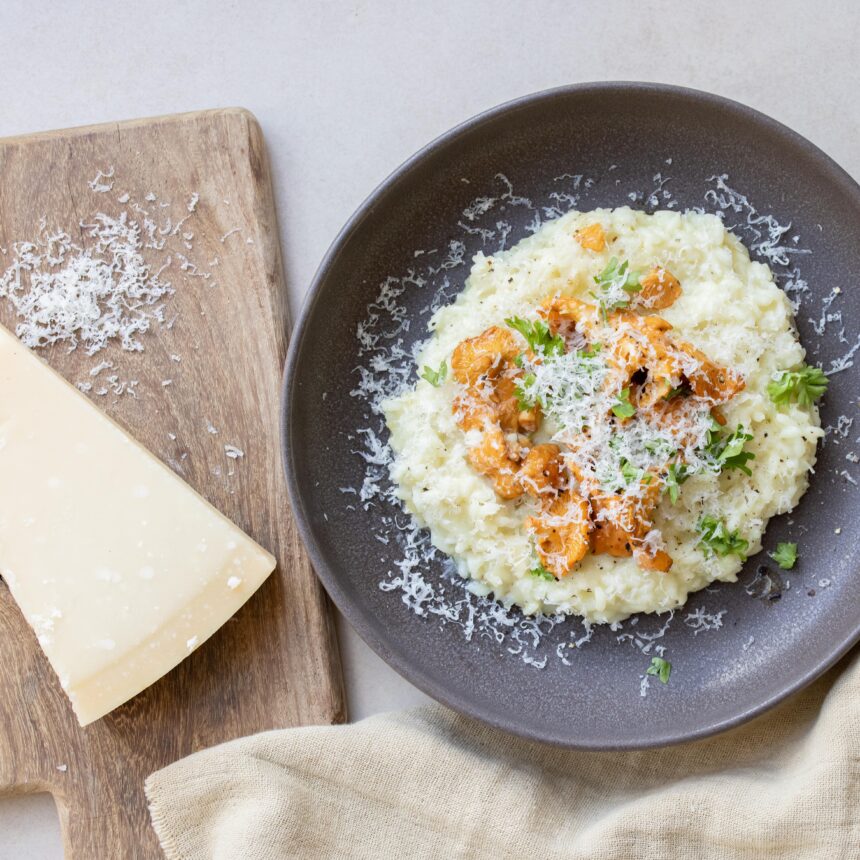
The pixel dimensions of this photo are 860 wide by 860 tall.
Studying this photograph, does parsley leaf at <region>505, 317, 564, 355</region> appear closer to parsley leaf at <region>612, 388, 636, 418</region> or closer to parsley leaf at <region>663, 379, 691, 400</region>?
parsley leaf at <region>612, 388, 636, 418</region>

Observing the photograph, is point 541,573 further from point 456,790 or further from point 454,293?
point 454,293

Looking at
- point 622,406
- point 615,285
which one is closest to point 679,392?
point 622,406

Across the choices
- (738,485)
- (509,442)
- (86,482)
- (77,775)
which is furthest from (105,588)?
(738,485)

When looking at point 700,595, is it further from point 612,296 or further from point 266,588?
point 266,588

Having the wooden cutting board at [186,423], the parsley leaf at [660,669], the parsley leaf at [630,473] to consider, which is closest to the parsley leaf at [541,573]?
the parsley leaf at [630,473]

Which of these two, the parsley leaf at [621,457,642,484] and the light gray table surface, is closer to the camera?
the parsley leaf at [621,457,642,484]

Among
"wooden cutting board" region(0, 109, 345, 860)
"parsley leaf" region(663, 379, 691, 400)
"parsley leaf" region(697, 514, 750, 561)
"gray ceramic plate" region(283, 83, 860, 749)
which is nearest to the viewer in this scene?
"parsley leaf" region(663, 379, 691, 400)

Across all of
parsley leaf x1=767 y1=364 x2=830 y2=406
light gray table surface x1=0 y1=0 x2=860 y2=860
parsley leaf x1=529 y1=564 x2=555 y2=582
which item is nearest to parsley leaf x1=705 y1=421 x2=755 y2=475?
parsley leaf x1=767 y1=364 x2=830 y2=406
